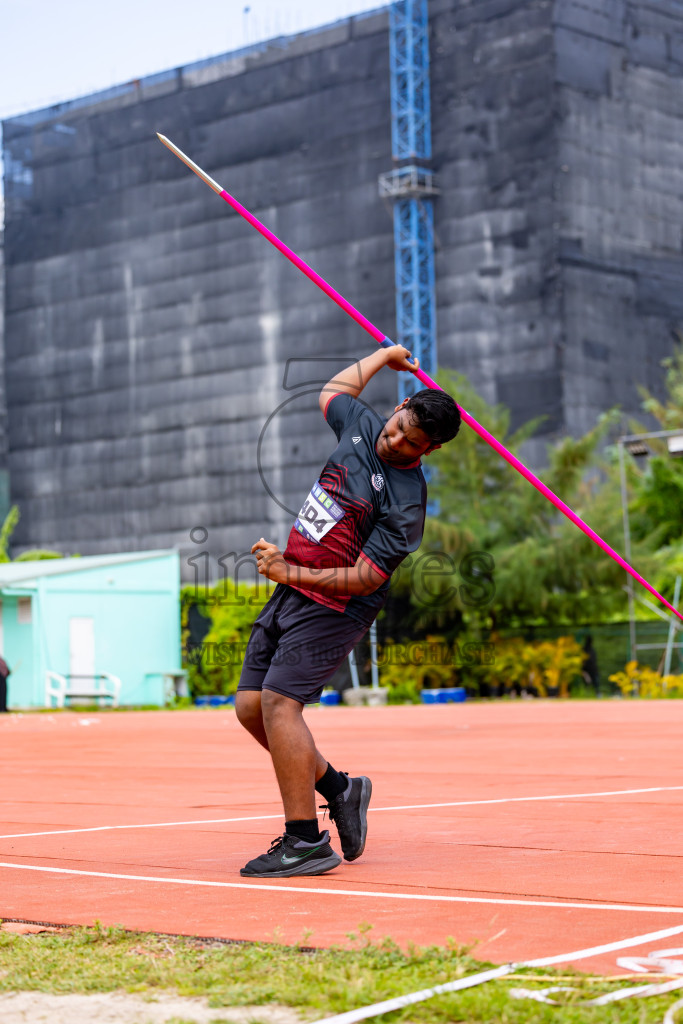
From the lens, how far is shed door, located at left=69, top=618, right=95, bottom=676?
31734 mm

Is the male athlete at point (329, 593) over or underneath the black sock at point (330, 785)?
over

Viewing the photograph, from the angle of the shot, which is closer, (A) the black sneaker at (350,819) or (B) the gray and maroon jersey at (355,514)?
(B) the gray and maroon jersey at (355,514)

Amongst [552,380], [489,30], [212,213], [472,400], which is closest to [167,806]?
[472,400]

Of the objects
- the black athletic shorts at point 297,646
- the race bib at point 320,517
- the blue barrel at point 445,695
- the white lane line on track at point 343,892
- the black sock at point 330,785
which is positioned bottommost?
the blue barrel at point 445,695

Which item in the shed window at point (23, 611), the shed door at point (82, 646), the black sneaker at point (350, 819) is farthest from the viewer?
the shed door at point (82, 646)

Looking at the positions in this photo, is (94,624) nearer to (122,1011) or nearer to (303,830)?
(303,830)

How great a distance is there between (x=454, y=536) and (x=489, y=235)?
1064 inches

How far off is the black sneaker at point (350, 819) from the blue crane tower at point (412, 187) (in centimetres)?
5220

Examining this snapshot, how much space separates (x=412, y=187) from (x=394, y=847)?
53.7 meters

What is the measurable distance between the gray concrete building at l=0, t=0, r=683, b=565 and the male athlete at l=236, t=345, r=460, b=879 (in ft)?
153

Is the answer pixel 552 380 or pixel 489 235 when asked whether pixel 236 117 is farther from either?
pixel 552 380

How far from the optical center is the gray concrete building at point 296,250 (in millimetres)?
56031

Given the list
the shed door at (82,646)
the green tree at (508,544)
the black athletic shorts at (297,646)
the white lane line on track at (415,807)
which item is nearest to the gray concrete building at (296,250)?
the green tree at (508,544)

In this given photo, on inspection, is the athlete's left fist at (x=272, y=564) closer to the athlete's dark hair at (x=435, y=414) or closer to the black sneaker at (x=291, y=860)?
the athlete's dark hair at (x=435, y=414)
